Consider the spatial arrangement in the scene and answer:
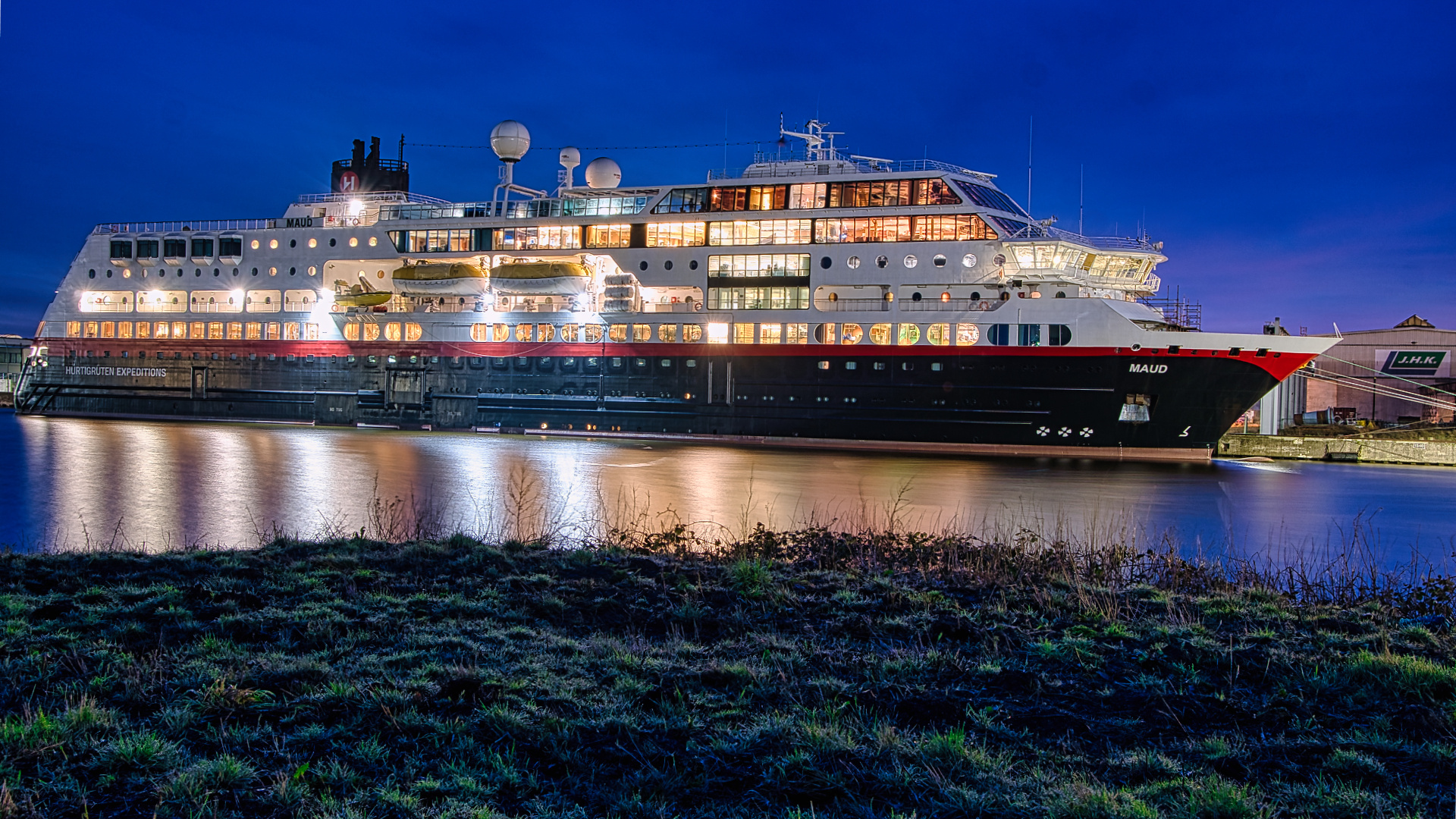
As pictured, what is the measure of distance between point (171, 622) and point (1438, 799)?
9352 millimetres

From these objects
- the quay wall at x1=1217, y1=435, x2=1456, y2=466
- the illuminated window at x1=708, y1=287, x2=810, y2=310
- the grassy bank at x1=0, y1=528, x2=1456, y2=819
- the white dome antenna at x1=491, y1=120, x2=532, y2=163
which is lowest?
the grassy bank at x1=0, y1=528, x2=1456, y2=819

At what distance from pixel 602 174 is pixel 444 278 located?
9.92 m

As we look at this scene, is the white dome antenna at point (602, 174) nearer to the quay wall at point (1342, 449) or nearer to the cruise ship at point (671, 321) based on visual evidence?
the cruise ship at point (671, 321)

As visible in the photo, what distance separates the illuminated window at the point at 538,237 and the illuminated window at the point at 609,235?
0.76m

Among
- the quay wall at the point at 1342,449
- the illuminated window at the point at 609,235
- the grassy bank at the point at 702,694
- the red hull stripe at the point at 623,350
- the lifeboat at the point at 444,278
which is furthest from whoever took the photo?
the lifeboat at the point at 444,278

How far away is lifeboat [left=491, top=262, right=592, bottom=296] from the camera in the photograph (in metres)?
Result: 42.4

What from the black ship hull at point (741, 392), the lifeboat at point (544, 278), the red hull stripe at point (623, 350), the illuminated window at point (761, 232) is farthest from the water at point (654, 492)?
the illuminated window at point (761, 232)

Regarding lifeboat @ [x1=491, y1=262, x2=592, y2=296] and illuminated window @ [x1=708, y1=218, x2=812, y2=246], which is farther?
lifeboat @ [x1=491, y1=262, x2=592, y2=296]

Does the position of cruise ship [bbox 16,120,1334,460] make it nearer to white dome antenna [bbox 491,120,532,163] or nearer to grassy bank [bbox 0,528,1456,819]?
white dome antenna [bbox 491,120,532,163]

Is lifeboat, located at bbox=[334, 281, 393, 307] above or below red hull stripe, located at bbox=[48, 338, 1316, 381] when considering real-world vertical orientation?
above

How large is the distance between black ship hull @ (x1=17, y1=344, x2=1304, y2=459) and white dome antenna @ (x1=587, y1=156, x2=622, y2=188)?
31.3 feet

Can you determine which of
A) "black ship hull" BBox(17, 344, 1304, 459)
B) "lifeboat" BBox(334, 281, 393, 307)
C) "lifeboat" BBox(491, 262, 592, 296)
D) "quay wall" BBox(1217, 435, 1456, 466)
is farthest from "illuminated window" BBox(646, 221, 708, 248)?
"quay wall" BBox(1217, 435, 1456, 466)

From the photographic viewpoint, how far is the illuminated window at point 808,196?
39938 mm

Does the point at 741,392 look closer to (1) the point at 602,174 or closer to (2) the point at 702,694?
(1) the point at 602,174
